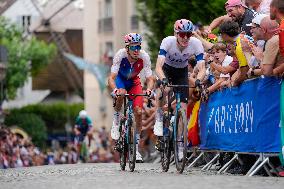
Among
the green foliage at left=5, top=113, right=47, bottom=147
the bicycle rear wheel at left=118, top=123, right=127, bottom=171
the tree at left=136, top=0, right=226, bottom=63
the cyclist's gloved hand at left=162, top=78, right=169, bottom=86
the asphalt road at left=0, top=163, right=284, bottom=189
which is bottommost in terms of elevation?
the green foliage at left=5, top=113, right=47, bottom=147

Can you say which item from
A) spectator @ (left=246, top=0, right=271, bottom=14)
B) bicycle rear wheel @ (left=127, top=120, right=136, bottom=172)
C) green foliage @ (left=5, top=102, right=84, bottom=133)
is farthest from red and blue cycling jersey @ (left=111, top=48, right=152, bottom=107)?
green foliage @ (left=5, top=102, right=84, bottom=133)

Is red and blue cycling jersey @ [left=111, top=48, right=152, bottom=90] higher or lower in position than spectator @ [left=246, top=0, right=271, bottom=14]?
lower

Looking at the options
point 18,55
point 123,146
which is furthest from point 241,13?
point 18,55

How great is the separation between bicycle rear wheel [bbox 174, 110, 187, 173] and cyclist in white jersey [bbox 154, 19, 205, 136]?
1.85 ft

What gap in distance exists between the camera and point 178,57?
18859 millimetres

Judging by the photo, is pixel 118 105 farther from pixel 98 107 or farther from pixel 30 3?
pixel 30 3

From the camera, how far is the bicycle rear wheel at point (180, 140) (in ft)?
55.9

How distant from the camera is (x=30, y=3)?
96375 mm

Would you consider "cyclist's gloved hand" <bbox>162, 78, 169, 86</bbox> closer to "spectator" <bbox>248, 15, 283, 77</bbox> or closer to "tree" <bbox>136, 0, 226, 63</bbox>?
"spectator" <bbox>248, 15, 283, 77</bbox>

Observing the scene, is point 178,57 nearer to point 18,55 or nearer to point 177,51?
point 177,51

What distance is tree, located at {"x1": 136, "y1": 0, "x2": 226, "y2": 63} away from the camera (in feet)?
121

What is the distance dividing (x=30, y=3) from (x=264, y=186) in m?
83.9

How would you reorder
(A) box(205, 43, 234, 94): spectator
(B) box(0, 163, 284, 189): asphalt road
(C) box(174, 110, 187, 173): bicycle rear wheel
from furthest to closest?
(A) box(205, 43, 234, 94): spectator < (C) box(174, 110, 187, 173): bicycle rear wheel < (B) box(0, 163, 284, 189): asphalt road

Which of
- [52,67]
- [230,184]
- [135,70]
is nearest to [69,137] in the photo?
[52,67]
